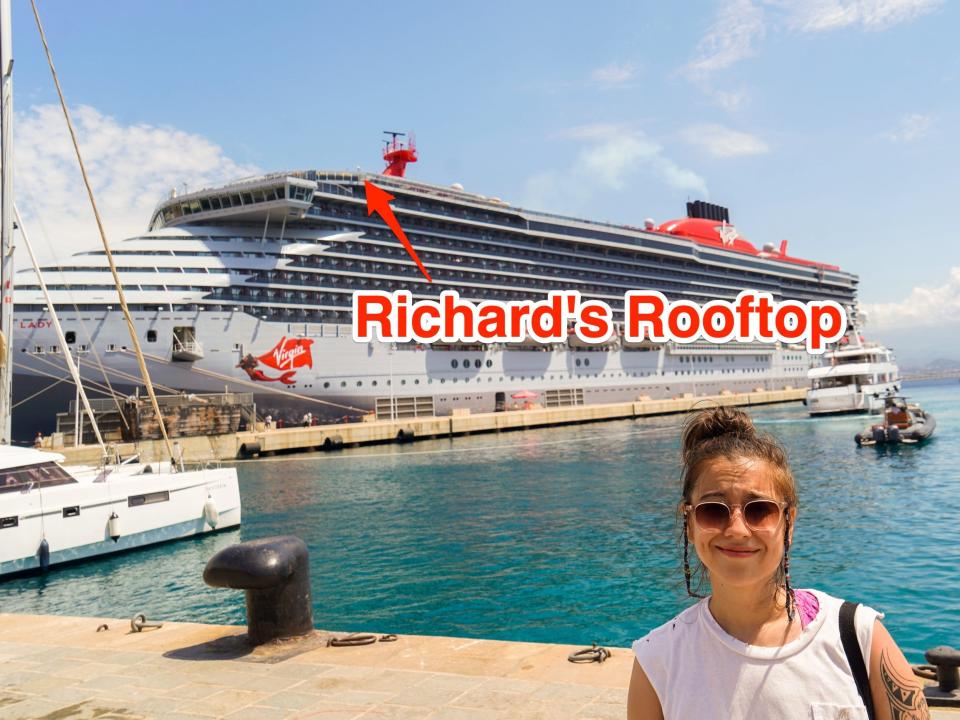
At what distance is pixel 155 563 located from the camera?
47.6ft

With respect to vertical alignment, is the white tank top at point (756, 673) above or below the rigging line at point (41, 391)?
below

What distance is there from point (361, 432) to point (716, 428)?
121 ft

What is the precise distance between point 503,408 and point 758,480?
155 ft

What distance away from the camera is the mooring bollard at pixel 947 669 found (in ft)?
14.1

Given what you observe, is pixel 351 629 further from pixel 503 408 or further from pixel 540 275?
pixel 540 275

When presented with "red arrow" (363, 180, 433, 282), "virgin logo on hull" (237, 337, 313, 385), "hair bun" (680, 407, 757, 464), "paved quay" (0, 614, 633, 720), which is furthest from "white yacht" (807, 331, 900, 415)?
"hair bun" (680, 407, 757, 464)

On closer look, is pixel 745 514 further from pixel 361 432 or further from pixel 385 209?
pixel 385 209

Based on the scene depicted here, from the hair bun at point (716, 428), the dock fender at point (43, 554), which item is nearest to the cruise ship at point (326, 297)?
the dock fender at point (43, 554)

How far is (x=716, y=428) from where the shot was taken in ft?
6.73

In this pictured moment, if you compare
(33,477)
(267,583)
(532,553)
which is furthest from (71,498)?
(267,583)

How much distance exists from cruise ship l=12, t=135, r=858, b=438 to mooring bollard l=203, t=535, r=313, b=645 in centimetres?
2784

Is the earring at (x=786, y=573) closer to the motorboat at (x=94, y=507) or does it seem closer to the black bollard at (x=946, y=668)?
the black bollard at (x=946, y=668)

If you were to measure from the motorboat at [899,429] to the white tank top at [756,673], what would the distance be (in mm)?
30699

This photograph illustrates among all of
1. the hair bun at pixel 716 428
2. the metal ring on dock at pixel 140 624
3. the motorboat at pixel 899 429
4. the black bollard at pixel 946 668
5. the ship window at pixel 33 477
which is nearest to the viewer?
the hair bun at pixel 716 428
